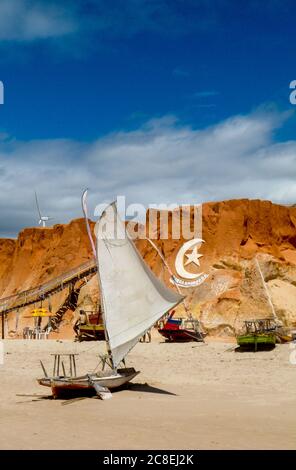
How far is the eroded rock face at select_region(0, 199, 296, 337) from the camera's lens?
119 feet

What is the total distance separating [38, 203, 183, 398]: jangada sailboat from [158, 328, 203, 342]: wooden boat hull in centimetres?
1175

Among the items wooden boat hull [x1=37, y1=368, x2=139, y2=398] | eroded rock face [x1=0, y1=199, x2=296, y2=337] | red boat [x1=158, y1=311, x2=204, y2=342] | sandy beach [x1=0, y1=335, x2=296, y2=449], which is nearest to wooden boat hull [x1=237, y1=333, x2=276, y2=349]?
sandy beach [x1=0, y1=335, x2=296, y2=449]

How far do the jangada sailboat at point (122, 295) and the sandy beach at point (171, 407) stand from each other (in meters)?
1.43

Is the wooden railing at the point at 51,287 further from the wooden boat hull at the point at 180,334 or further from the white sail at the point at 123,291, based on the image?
the white sail at the point at 123,291

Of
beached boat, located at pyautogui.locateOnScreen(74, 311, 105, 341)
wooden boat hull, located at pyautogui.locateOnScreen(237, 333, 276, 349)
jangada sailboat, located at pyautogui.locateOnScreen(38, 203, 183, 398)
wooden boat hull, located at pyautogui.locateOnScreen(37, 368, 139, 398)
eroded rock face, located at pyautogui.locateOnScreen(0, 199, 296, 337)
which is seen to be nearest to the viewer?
wooden boat hull, located at pyautogui.locateOnScreen(37, 368, 139, 398)

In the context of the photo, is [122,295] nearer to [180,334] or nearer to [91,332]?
[180,334]

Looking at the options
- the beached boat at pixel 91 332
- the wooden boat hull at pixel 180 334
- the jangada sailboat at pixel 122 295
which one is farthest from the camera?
the beached boat at pixel 91 332

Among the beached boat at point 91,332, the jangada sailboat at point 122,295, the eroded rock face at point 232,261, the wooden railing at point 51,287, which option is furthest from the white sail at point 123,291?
the wooden railing at point 51,287

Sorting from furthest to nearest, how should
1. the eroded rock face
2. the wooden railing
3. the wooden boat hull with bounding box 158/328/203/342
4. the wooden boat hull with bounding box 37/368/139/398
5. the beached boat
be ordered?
the wooden railing → the eroded rock face → the beached boat → the wooden boat hull with bounding box 158/328/203/342 → the wooden boat hull with bounding box 37/368/139/398

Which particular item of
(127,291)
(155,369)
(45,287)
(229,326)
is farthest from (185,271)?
(127,291)

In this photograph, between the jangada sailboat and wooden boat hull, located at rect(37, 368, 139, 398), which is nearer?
wooden boat hull, located at rect(37, 368, 139, 398)

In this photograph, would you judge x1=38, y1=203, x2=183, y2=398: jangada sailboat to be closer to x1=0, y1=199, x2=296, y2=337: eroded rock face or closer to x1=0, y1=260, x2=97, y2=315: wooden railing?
x1=0, y1=199, x2=296, y2=337: eroded rock face

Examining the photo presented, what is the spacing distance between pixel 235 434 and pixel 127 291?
8.07 m

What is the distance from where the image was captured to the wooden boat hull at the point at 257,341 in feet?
88.1
